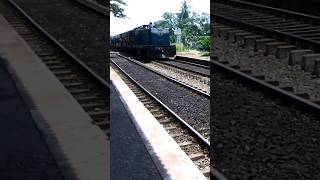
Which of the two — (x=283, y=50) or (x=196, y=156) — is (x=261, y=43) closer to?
(x=283, y=50)

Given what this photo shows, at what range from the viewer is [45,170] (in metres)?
4.92

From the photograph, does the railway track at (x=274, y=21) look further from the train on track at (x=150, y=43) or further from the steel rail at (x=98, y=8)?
the train on track at (x=150, y=43)

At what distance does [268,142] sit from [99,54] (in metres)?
8.77

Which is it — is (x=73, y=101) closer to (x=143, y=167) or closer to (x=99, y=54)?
(x=143, y=167)

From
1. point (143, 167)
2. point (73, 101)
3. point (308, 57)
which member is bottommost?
point (143, 167)

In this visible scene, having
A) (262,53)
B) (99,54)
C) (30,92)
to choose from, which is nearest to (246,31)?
(262,53)

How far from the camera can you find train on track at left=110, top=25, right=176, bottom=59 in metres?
29.9

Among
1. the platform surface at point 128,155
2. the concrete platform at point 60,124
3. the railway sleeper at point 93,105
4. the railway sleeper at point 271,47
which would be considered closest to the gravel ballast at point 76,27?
the concrete platform at point 60,124

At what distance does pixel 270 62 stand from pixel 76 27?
29.8 feet

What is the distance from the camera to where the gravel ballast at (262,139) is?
5.26m

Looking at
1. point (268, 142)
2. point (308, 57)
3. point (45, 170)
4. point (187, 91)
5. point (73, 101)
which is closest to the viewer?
point (45, 170)

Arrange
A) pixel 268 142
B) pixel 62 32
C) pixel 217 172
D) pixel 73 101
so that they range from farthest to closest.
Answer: pixel 62 32 < pixel 73 101 < pixel 268 142 < pixel 217 172

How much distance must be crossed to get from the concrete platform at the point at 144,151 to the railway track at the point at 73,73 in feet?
1.12

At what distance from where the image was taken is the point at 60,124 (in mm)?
6773
